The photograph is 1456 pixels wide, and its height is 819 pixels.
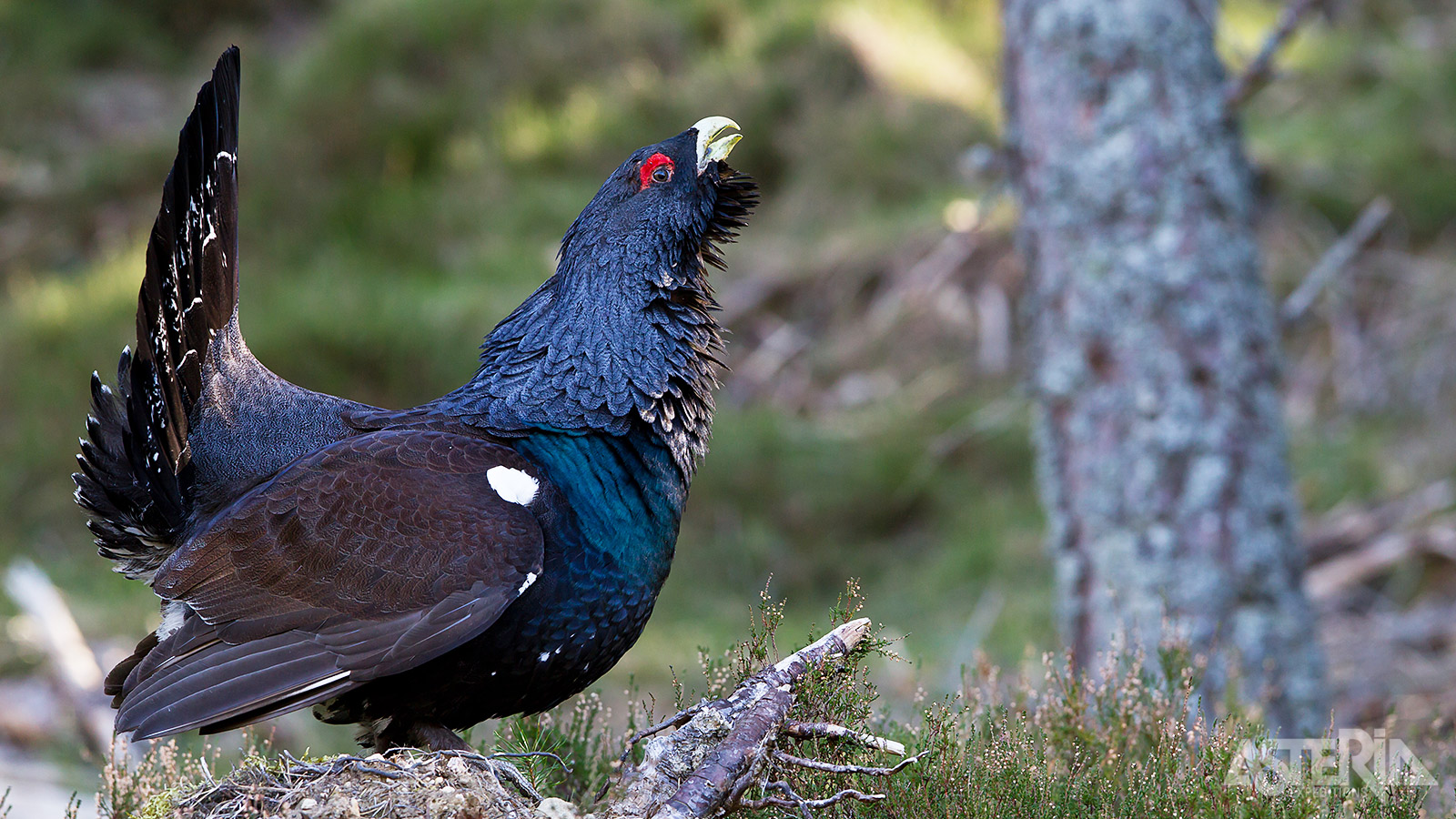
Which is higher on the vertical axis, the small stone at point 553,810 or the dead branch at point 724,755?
the dead branch at point 724,755

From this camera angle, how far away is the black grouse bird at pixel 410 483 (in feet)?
9.11

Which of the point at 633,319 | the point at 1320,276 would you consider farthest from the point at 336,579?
the point at 1320,276

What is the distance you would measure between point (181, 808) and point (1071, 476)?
3.29 metres

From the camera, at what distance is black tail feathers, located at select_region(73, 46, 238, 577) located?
123 inches

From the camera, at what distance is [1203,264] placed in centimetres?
456

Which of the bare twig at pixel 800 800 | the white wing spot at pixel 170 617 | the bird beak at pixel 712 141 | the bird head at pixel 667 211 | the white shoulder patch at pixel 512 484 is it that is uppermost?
the bird beak at pixel 712 141

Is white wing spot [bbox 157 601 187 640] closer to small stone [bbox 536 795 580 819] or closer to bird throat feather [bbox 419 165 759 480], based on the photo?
bird throat feather [bbox 419 165 759 480]

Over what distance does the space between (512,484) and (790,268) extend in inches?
240

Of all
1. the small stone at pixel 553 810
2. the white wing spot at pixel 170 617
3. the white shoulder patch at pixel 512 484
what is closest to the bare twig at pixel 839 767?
the small stone at pixel 553 810

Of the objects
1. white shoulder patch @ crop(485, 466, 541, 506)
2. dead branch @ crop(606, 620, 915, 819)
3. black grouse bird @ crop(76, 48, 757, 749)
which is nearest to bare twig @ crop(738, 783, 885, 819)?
dead branch @ crop(606, 620, 915, 819)

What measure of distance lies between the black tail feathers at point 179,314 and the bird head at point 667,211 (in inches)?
34.6

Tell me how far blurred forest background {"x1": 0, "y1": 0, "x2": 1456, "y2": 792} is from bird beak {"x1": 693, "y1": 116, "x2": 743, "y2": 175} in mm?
1770

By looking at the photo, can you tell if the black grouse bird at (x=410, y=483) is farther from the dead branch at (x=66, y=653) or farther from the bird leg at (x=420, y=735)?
the dead branch at (x=66, y=653)

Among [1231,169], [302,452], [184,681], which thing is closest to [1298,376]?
[1231,169]
